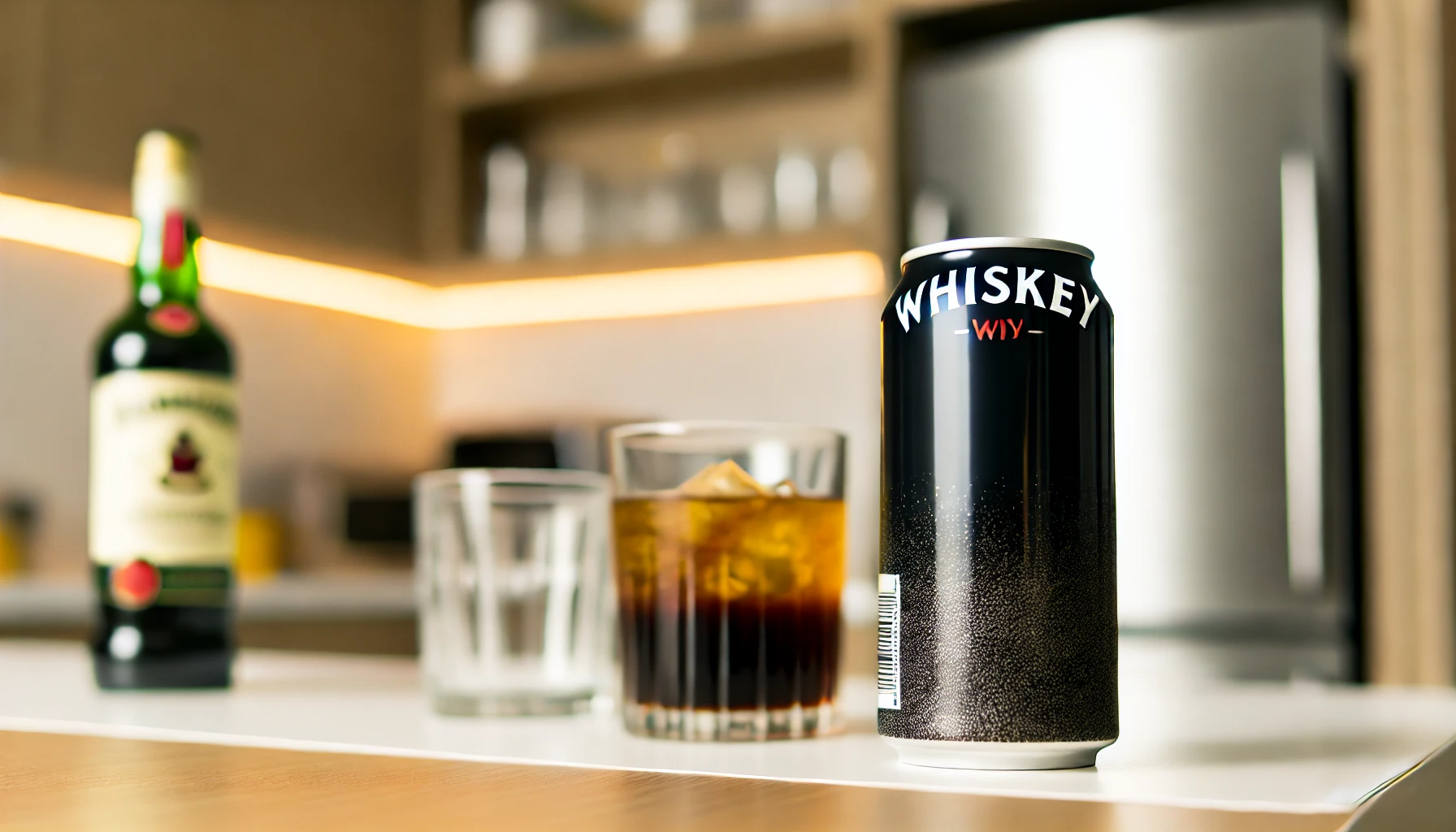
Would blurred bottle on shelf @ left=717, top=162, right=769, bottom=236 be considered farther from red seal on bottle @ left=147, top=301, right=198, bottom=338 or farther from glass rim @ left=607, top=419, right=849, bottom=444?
glass rim @ left=607, top=419, right=849, bottom=444

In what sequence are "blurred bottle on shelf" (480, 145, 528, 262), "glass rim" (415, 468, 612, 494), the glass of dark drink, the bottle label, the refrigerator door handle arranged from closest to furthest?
the glass of dark drink
"glass rim" (415, 468, 612, 494)
the bottle label
the refrigerator door handle
"blurred bottle on shelf" (480, 145, 528, 262)

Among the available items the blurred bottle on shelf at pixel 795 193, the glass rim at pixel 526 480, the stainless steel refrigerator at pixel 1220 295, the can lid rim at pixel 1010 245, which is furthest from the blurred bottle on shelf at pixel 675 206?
the can lid rim at pixel 1010 245

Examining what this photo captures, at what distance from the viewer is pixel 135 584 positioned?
0.89 meters

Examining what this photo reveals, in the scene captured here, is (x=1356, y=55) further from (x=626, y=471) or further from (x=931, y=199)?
(x=626, y=471)

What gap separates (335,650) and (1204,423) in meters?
1.44

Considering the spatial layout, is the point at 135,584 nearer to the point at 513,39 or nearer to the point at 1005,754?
the point at 1005,754

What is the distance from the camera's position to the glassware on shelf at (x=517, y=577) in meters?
0.77

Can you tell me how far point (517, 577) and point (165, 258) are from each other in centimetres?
35

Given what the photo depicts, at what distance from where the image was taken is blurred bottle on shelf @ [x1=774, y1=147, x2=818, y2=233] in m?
2.77

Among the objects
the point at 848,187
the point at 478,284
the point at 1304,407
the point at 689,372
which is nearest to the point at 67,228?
the point at 478,284

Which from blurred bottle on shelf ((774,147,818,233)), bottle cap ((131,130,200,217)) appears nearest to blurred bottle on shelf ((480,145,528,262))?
blurred bottle on shelf ((774,147,818,233))

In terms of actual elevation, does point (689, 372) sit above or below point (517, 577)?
above

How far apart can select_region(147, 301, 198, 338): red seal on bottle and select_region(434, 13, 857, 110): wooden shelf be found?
6.35ft

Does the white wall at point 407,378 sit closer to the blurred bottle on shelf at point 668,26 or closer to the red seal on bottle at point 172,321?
the blurred bottle on shelf at point 668,26
